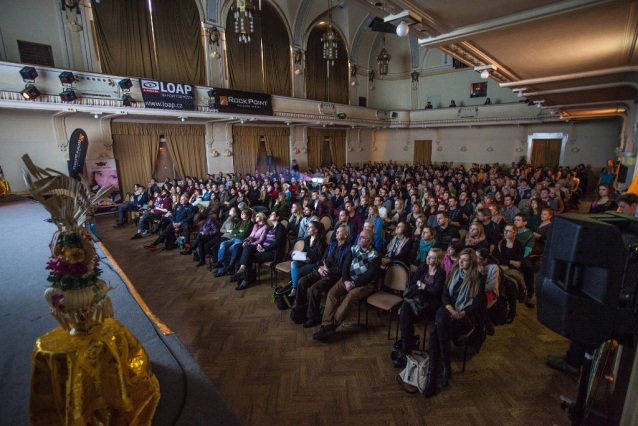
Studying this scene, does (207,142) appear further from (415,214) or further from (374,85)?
(374,85)

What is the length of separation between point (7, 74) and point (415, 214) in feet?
31.5

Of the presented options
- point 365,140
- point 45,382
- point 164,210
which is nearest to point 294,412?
point 45,382

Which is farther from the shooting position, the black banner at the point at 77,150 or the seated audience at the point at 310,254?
the black banner at the point at 77,150

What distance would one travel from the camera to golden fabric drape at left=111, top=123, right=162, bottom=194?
33.7ft

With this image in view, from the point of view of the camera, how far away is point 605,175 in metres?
8.79

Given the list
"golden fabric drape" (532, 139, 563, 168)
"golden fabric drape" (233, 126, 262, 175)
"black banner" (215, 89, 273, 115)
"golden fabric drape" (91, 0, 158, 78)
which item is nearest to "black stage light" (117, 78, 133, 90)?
"golden fabric drape" (91, 0, 158, 78)

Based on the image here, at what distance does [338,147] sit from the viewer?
1777cm

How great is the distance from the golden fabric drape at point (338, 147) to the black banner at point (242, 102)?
607 centimetres

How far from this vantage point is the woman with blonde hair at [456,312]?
8.79 feet

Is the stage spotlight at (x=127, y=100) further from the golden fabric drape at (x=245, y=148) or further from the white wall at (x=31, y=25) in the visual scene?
the golden fabric drape at (x=245, y=148)

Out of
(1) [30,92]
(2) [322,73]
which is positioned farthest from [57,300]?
(2) [322,73]

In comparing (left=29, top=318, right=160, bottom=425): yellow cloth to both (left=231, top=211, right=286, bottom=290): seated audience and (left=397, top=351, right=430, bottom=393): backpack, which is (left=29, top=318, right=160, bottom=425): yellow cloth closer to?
(left=397, top=351, right=430, bottom=393): backpack

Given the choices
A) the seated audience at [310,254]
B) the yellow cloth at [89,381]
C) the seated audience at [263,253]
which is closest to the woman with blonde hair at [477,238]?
the seated audience at [310,254]

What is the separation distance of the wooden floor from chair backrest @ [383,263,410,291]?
22.4 inches
